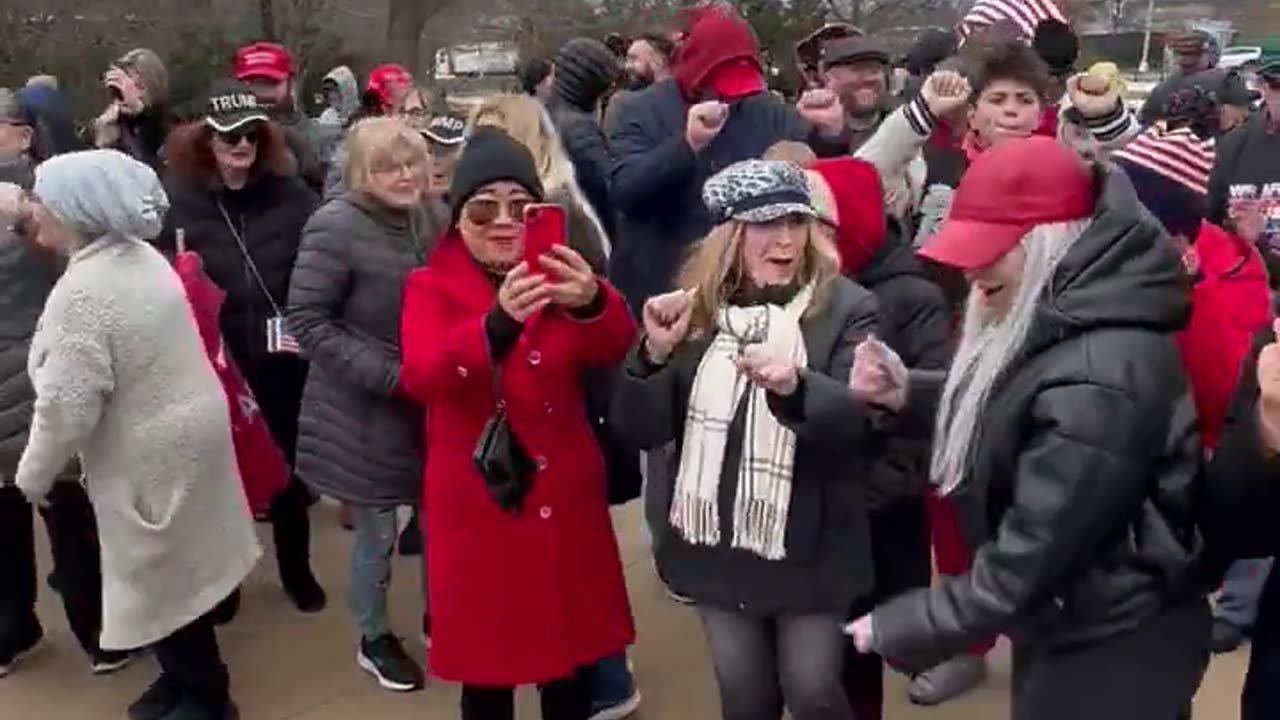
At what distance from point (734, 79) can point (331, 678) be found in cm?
244

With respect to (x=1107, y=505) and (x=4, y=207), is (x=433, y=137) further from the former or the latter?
(x=1107, y=505)

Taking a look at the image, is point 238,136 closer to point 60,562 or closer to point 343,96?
point 60,562

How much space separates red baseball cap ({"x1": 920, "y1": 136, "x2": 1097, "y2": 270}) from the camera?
2357 mm

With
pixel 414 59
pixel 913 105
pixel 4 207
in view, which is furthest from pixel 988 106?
pixel 414 59

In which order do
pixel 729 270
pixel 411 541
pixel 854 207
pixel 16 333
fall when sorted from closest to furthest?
pixel 729 270 → pixel 854 207 → pixel 16 333 → pixel 411 541

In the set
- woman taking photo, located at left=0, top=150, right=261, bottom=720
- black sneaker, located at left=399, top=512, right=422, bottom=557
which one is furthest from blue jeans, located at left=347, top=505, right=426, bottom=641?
black sneaker, located at left=399, top=512, right=422, bottom=557

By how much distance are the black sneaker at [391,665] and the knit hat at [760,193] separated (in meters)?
2.10

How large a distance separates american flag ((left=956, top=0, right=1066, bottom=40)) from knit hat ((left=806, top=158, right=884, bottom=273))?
1.36 m

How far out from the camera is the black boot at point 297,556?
502 centimetres

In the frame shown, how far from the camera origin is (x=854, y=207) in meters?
3.42

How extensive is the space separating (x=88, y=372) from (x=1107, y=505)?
2595mm

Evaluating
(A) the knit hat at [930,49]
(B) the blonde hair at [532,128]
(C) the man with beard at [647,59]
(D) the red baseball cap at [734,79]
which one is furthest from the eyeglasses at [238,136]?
(C) the man with beard at [647,59]

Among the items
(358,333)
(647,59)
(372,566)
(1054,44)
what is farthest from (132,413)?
(647,59)

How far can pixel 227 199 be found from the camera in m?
4.80
